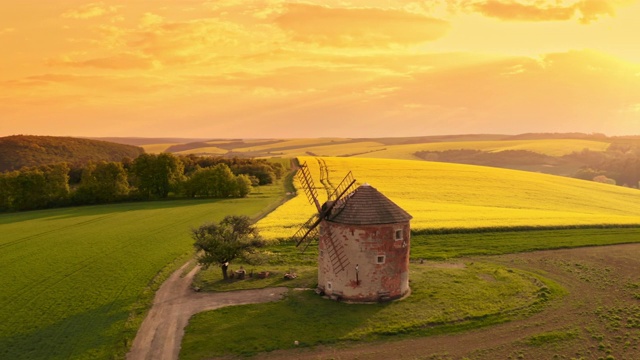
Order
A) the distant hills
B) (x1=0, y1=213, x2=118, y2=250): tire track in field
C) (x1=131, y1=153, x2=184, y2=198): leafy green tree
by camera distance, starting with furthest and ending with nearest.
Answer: the distant hills, (x1=131, y1=153, x2=184, y2=198): leafy green tree, (x1=0, y1=213, x2=118, y2=250): tire track in field

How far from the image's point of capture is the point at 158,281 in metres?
41.2

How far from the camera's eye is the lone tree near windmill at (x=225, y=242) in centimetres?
4031

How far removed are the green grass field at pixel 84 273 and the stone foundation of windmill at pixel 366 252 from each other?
1475 cm

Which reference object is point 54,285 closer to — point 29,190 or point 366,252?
point 366,252

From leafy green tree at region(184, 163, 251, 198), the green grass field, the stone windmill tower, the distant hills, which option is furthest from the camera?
the distant hills

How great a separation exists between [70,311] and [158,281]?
Result: 26.2 ft

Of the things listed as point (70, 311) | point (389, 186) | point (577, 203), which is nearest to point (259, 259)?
point (70, 311)

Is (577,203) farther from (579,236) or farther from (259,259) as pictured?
(259,259)

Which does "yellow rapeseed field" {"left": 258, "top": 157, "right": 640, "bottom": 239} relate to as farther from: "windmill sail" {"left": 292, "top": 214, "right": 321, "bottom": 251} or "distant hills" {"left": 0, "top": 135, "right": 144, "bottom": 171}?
"distant hills" {"left": 0, "top": 135, "right": 144, "bottom": 171}

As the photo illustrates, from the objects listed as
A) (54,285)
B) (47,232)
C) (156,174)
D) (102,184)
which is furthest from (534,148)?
(54,285)

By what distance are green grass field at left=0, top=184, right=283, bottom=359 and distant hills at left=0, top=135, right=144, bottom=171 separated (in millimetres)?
66462

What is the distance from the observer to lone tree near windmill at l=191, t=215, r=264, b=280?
40.3 meters

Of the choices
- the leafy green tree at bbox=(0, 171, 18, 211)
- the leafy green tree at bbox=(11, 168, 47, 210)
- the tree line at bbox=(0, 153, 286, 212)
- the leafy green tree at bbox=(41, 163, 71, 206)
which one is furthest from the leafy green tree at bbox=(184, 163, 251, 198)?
the leafy green tree at bbox=(0, 171, 18, 211)

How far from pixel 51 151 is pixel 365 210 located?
484ft
